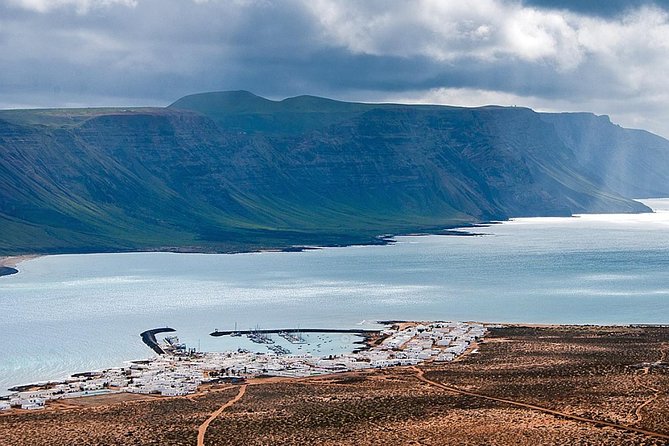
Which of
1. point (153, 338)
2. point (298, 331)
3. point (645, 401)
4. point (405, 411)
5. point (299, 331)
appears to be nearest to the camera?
point (405, 411)

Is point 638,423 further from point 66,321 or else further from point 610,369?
point 66,321

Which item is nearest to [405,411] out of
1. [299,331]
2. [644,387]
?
[644,387]

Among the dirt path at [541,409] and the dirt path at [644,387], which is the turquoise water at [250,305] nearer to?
the dirt path at [541,409]

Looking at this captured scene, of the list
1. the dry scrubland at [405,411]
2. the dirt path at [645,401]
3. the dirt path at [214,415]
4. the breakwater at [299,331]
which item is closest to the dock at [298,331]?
the breakwater at [299,331]

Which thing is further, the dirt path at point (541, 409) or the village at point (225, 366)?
the village at point (225, 366)

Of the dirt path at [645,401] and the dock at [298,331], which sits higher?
the dirt path at [645,401]

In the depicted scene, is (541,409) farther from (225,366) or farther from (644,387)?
(225,366)
